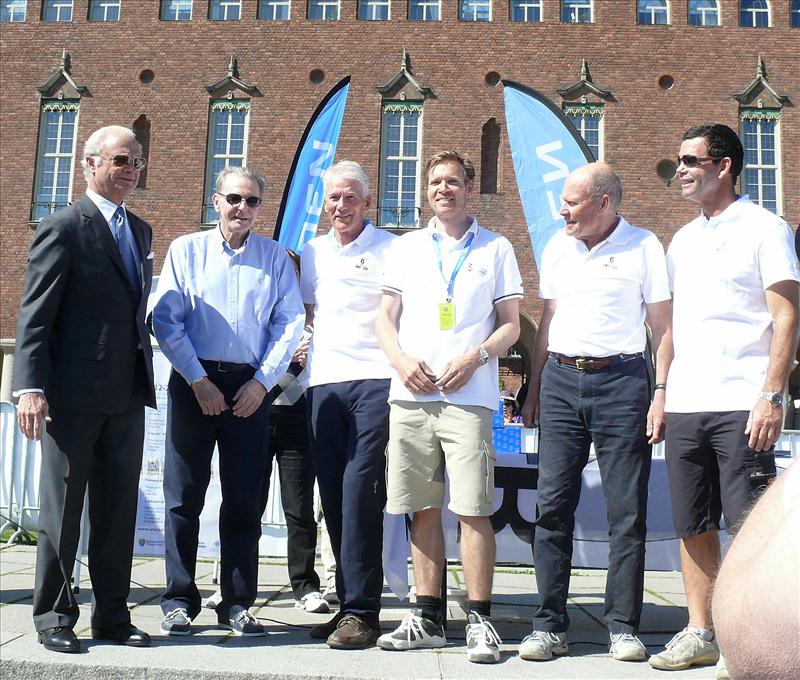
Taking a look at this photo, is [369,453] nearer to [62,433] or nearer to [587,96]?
[62,433]

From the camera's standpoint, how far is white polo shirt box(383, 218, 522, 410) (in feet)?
12.4

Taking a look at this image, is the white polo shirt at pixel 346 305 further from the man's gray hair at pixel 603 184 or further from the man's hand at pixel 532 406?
the man's gray hair at pixel 603 184

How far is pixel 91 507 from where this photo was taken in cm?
372

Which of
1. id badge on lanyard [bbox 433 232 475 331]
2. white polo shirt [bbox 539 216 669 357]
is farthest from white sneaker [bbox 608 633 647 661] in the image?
id badge on lanyard [bbox 433 232 475 331]

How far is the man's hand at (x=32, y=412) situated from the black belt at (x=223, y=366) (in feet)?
2.59

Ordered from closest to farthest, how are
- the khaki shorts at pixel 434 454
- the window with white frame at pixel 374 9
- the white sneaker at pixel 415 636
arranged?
the white sneaker at pixel 415 636
the khaki shorts at pixel 434 454
the window with white frame at pixel 374 9

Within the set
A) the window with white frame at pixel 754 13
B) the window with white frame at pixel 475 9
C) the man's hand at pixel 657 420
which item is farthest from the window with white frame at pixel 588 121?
the man's hand at pixel 657 420

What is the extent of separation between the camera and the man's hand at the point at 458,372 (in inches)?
145

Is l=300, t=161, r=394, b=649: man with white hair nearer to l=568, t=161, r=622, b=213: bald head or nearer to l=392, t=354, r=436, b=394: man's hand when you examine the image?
l=392, t=354, r=436, b=394: man's hand

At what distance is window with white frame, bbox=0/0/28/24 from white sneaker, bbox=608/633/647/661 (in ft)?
72.4

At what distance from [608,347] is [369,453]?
1161 mm

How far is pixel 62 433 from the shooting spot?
355cm

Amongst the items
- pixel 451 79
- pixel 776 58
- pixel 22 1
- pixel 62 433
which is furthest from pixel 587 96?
pixel 62 433

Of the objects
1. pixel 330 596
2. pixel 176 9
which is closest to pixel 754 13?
pixel 176 9
